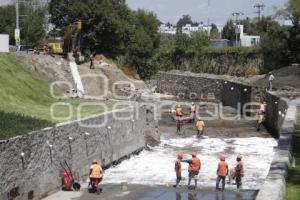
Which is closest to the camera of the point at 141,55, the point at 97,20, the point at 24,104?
the point at 24,104

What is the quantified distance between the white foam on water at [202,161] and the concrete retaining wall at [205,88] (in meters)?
16.9

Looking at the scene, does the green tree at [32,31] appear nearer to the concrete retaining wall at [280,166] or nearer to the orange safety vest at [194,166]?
the concrete retaining wall at [280,166]

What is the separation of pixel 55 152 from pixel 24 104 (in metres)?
9.55

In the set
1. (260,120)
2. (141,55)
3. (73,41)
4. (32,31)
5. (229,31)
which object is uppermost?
(229,31)

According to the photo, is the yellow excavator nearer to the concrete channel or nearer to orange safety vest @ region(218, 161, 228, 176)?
the concrete channel

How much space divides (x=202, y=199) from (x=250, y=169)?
6991 millimetres

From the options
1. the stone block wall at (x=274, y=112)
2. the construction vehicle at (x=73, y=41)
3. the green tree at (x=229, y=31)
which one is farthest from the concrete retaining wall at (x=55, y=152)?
the green tree at (x=229, y=31)

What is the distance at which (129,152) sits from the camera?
32844 mm

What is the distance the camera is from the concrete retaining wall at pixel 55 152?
2012 cm

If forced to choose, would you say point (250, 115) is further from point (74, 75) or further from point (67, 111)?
point (67, 111)

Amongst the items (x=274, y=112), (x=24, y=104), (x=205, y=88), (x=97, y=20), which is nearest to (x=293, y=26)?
(x=205, y=88)

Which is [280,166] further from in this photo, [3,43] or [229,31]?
[229,31]

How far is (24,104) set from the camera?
32.6m

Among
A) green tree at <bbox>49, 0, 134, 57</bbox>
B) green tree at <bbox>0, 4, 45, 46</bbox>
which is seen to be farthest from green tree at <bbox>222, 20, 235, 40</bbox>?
green tree at <bbox>49, 0, 134, 57</bbox>
